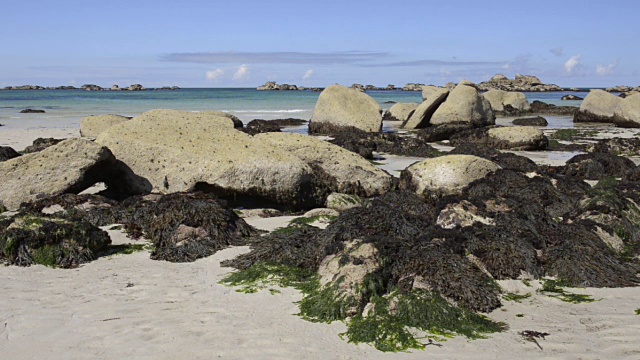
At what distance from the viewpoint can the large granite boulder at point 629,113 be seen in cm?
2774

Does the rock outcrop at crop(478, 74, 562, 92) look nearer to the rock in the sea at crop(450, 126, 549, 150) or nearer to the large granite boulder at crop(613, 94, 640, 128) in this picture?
the large granite boulder at crop(613, 94, 640, 128)

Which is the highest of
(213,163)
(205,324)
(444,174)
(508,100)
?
(508,100)

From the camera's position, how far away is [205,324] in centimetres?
523

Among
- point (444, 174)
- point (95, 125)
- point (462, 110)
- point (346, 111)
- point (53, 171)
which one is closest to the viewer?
point (53, 171)

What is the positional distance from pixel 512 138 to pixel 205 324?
16.5m

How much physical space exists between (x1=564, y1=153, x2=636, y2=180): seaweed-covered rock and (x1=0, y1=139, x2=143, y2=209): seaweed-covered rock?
401 inches

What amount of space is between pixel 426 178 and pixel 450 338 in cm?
615

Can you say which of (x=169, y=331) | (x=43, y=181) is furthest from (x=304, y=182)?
(x=169, y=331)

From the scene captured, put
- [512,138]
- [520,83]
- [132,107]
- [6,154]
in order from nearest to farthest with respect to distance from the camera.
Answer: [6,154] < [512,138] < [132,107] < [520,83]

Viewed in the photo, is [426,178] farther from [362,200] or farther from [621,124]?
[621,124]

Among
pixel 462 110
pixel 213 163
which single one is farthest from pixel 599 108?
pixel 213 163

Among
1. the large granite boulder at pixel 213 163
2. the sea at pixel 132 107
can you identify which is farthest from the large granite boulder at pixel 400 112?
the large granite boulder at pixel 213 163

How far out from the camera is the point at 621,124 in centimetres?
2836

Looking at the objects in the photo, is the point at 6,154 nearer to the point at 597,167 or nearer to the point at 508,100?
the point at 597,167
